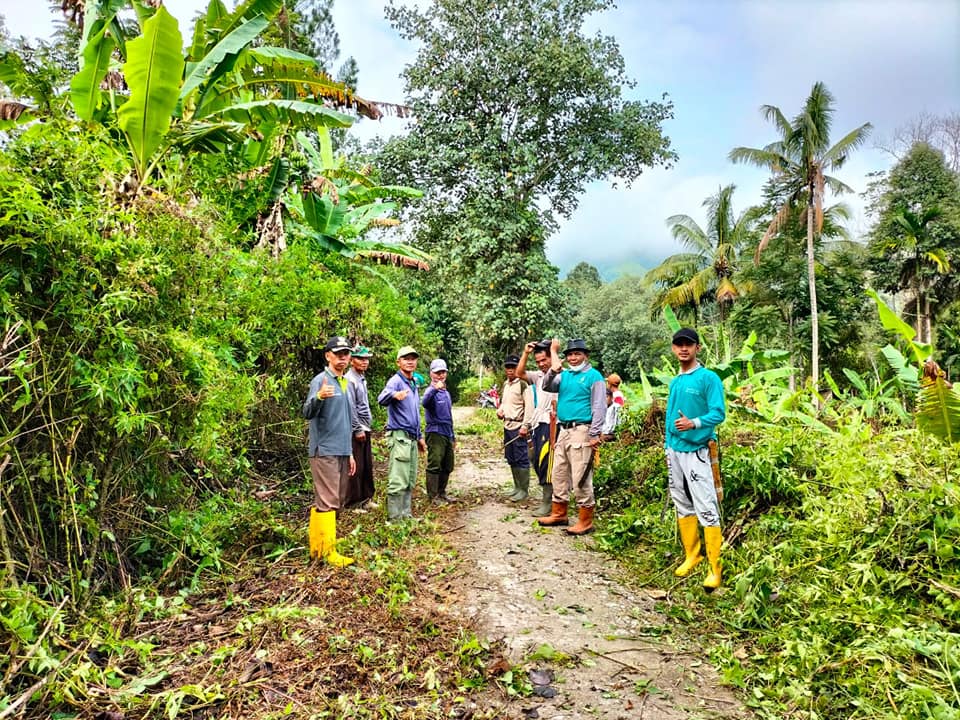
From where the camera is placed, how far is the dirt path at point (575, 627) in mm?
2988

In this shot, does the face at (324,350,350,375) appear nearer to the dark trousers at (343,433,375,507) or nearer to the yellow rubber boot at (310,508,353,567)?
the yellow rubber boot at (310,508,353,567)

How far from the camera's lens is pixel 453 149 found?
16672 millimetres

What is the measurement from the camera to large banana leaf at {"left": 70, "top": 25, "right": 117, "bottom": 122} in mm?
6016

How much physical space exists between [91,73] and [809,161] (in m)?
23.3

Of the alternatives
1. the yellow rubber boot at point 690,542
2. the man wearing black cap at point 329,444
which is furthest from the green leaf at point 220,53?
the yellow rubber boot at point 690,542

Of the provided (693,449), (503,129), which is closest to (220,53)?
(693,449)

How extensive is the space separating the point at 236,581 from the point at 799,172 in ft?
80.3

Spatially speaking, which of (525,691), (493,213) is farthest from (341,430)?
(493,213)

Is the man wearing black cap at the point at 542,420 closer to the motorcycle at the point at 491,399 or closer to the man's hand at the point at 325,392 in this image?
the man's hand at the point at 325,392

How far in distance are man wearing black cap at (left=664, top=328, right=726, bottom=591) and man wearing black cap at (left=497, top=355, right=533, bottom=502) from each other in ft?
9.38

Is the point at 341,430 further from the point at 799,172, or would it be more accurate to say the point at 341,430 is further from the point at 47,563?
the point at 799,172

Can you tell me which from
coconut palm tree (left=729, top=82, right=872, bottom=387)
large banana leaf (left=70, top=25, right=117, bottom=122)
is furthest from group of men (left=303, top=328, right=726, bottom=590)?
coconut palm tree (left=729, top=82, right=872, bottom=387)

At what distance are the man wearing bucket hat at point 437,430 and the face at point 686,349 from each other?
114 inches

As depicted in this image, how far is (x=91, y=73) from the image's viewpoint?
6.06m
